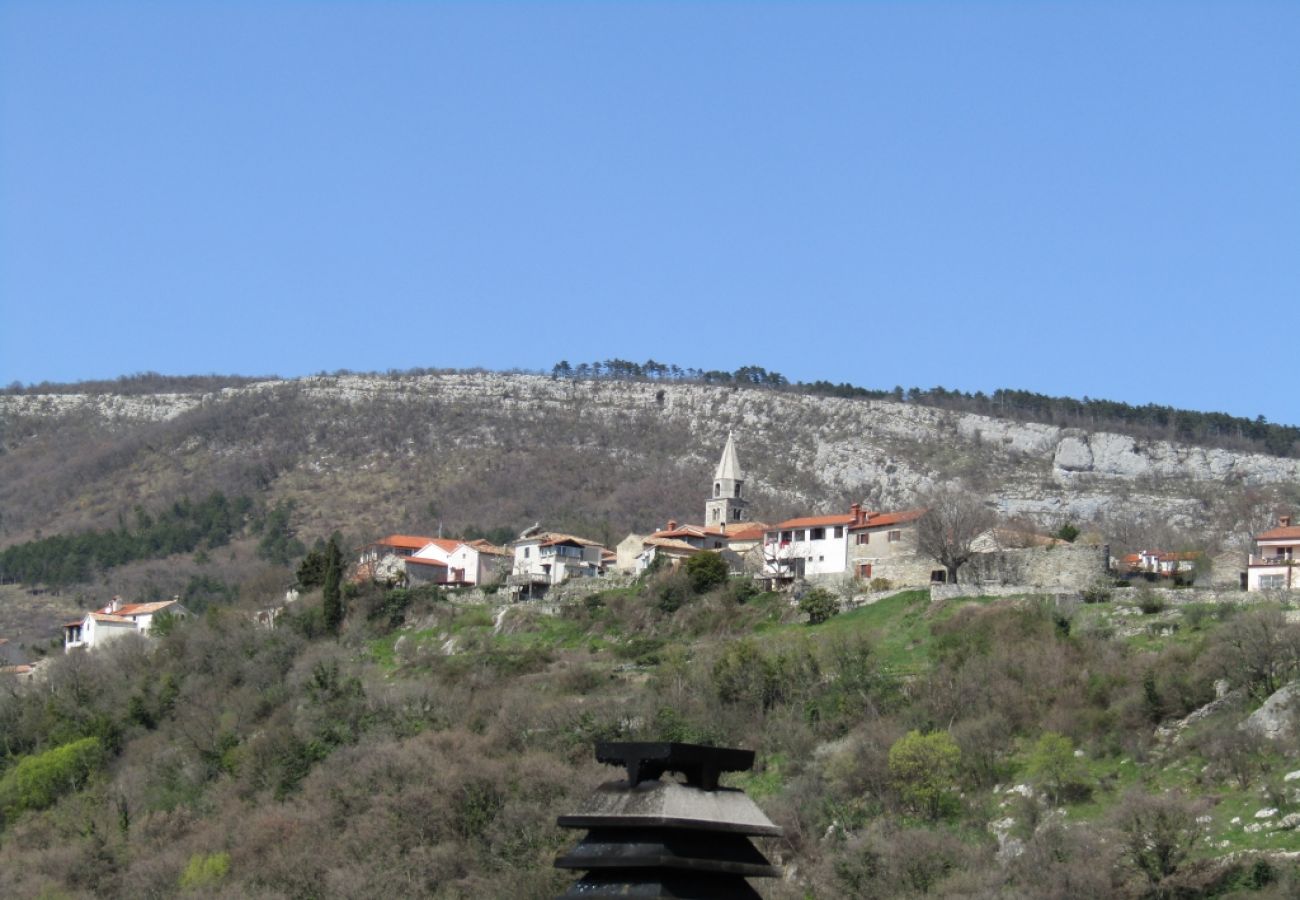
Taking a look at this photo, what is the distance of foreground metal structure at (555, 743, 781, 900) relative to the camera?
886cm

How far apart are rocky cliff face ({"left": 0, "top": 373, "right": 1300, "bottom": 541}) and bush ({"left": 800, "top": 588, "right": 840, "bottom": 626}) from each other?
166 ft

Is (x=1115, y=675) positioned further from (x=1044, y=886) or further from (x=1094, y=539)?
(x=1094, y=539)

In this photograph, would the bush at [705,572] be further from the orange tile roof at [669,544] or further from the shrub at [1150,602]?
the shrub at [1150,602]

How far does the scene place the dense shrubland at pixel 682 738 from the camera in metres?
39.8

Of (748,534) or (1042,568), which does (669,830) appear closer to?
(1042,568)

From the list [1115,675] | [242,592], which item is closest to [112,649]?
[242,592]

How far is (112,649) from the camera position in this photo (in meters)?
77.8

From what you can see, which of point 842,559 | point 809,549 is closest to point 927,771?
point 842,559

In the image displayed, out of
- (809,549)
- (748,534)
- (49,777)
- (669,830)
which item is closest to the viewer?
(669,830)

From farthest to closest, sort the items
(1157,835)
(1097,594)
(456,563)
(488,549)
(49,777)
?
(488,549)
(456,563)
(49,777)
(1097,594)
(1157,835)

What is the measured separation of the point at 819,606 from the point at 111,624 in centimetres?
4337

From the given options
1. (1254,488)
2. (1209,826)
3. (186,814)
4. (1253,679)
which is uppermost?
(1254,488)

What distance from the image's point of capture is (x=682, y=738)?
1946 inches

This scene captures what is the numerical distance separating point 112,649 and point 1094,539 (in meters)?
41.5
